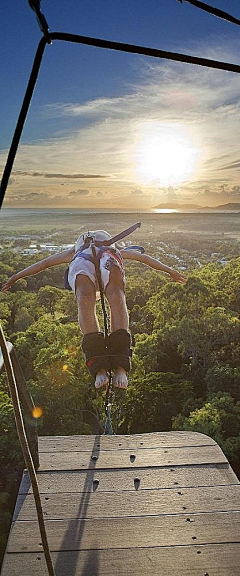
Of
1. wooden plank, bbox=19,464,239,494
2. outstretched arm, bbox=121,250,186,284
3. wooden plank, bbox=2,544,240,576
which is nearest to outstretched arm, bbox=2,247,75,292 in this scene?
outstretched arm, bbox=121,250,186,284

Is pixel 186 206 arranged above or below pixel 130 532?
above

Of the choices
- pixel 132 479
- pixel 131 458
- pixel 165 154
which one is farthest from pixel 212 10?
pixel 165 154

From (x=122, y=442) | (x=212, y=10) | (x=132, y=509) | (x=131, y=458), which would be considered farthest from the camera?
(x=122, y=442)

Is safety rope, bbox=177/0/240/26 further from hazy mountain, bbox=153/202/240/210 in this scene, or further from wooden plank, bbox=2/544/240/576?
hazy mountain, bbox=153/202/240/210

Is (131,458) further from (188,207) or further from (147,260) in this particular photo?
(188,207)

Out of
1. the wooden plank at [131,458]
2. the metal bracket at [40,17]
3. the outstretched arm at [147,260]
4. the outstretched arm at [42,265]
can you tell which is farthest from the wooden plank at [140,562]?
the outstretched arm at [147,260]

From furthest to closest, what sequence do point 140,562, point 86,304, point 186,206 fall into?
point 186,206 < point 86,304 < point 140,562
